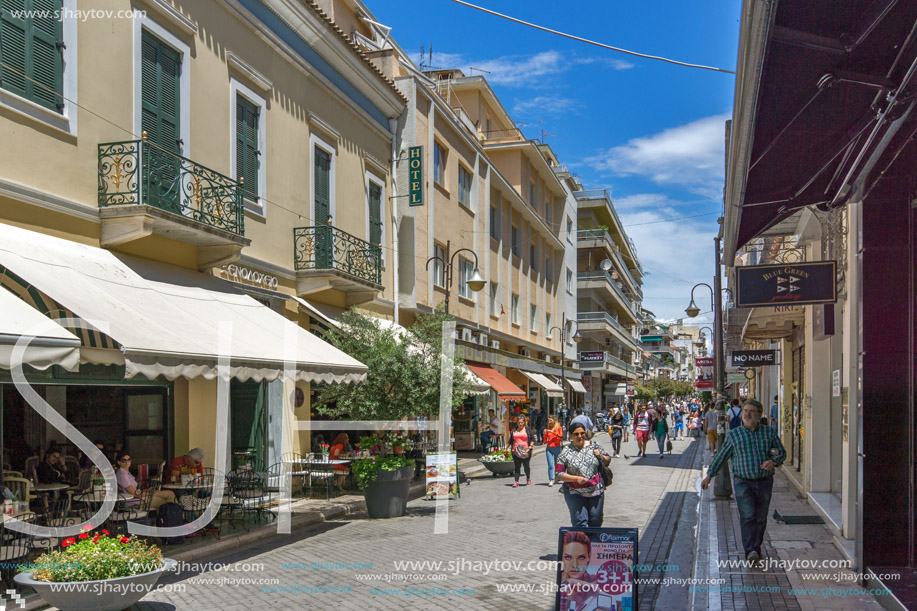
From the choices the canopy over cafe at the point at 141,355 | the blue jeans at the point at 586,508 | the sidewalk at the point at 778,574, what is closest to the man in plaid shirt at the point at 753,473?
the sidewalk at the point at 778,574

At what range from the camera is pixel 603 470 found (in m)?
9.16

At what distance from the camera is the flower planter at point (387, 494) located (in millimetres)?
13609

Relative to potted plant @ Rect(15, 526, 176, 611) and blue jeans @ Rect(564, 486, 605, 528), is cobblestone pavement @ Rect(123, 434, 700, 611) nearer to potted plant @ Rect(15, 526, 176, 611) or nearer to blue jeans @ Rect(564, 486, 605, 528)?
blue jeans @ Rect(564, 486, 605, 528)

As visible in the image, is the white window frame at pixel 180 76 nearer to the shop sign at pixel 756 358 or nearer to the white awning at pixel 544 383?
the shop sign at pixel 756 358

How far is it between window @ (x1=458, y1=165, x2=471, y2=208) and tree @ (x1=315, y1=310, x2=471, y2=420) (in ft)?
41.0

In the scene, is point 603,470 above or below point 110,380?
below

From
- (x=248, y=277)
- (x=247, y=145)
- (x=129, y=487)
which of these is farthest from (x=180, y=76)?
(x=129, y=487)

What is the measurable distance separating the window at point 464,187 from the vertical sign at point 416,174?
5777mm

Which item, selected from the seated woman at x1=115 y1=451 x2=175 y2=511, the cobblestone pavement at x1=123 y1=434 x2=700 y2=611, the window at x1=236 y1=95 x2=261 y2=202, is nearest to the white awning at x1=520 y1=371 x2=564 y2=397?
the cobblestone pavement at x1=123 y1=434 x2=700 y2=611

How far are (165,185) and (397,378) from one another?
5724mm

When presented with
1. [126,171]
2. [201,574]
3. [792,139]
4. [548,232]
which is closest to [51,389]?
[126,171]

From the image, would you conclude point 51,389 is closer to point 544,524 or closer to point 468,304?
point 544,524

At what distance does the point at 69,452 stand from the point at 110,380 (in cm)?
204

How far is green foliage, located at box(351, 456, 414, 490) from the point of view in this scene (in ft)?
44.6
